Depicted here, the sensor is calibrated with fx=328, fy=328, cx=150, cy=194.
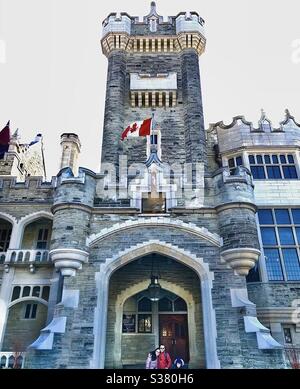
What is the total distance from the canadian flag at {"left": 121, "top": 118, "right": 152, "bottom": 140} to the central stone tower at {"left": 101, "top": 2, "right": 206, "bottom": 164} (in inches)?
26.4

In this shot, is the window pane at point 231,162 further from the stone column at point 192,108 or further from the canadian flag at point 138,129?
the canadian flag at point 138,129

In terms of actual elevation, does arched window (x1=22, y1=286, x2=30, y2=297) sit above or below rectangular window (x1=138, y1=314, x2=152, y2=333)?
above

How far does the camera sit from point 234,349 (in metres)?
10.5

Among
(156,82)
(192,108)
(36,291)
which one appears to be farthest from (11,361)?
(156,82)

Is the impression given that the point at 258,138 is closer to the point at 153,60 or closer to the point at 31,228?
the point at 153,60

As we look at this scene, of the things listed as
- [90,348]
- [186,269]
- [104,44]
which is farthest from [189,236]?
[104,44]

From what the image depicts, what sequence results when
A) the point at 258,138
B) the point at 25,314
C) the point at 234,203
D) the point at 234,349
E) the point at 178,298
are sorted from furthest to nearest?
the point at 258,138
the point at 25,314
the point at 178,298
the point at 234,203
the point at 234,349

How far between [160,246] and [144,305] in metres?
3.43

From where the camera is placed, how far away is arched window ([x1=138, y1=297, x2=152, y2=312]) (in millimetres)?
14197

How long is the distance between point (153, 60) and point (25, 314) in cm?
1647

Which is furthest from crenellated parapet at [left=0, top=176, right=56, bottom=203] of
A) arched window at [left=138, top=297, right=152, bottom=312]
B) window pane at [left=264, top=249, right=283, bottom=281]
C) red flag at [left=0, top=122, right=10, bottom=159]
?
window pane at [left=264, top=249, right=283, bottom=281]

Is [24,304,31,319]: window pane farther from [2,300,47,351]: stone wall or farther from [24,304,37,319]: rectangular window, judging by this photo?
[2,300,47,351]: stone wall

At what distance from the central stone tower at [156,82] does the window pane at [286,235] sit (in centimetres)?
509

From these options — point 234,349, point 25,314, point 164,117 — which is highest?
point 164,117
